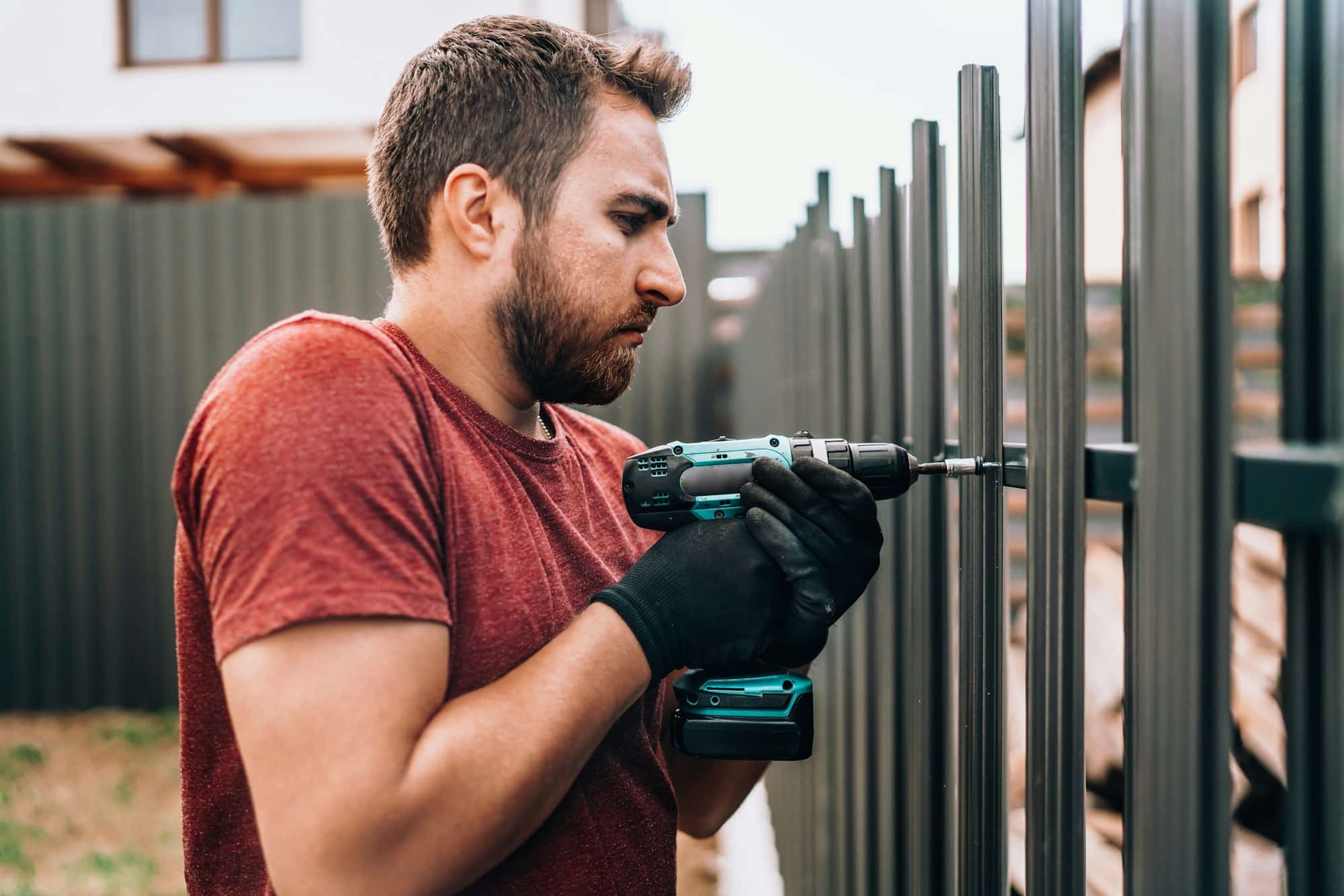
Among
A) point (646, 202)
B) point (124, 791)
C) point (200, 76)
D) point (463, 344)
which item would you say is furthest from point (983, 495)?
point (200, 76)

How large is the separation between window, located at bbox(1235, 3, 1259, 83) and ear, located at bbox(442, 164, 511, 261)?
3.64 ft

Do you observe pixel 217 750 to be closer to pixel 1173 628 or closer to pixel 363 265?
pixel 1173 628

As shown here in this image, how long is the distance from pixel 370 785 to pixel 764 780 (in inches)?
144

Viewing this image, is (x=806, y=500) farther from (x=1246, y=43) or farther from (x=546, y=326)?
(x=1246, y=43)

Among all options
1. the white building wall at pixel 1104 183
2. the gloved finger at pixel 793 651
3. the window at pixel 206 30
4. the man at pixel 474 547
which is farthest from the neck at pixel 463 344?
the window at pixel 206 30

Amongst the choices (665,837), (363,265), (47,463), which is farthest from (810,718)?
(47,463)

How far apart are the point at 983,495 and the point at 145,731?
583cm

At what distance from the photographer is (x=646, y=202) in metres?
1.61

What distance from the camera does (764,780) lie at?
4512 millimetres

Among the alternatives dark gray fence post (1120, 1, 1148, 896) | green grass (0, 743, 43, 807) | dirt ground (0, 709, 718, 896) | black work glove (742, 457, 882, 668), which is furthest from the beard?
green grass (0, 743, 43, 807)

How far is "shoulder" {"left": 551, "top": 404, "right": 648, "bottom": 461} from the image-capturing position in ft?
6.09

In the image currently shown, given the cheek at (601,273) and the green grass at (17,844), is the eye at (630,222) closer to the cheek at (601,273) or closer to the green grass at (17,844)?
the cheek at (601,273)

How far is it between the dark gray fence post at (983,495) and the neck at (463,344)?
68 centimetres

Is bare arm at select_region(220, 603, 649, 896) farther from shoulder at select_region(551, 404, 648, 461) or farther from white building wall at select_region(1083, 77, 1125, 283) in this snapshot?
white building wall at select_region(1083, 77, 1125, 283)
